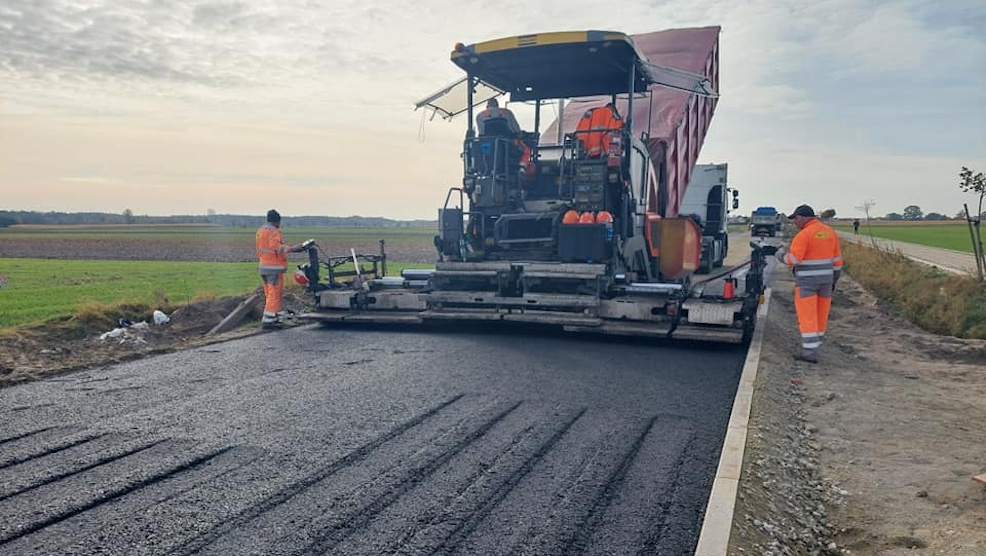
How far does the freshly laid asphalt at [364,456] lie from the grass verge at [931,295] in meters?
4.35

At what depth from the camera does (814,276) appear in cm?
624

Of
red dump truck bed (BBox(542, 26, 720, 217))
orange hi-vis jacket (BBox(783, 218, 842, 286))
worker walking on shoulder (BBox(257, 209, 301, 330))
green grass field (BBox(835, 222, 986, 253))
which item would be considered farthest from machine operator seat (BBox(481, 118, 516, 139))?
green grass field (BBox(835, 222, 986, 253))

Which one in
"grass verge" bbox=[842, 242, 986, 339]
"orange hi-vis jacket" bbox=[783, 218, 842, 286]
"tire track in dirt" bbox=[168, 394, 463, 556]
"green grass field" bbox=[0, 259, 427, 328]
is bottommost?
"green grass field" bbox=[0, 259, 427, 328]

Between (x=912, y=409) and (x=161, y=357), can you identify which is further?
(x=161, y=357)

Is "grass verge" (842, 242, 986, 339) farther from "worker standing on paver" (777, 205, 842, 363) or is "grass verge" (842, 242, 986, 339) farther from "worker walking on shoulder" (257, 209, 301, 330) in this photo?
"worker walking on shoulder" (257, 209, 301, 330)

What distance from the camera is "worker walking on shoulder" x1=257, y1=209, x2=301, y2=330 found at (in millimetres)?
7977

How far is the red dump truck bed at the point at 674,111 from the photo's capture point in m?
9.14

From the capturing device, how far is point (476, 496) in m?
2.98

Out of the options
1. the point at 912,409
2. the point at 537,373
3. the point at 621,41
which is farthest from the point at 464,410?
the point at 621,41

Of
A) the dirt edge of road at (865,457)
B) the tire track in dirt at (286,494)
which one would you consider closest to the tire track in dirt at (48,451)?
the tire track in dirt at (286,494)

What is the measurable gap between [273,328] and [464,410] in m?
4.39

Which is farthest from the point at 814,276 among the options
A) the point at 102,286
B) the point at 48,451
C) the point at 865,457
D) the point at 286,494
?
the point at 102,286

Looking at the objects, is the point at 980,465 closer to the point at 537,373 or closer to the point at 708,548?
the point at 708,548

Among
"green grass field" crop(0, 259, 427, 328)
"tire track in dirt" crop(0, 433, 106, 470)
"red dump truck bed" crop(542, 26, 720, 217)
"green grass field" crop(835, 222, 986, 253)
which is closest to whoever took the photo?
"tire track in dirt" crop(0, 433, 106, 470)
